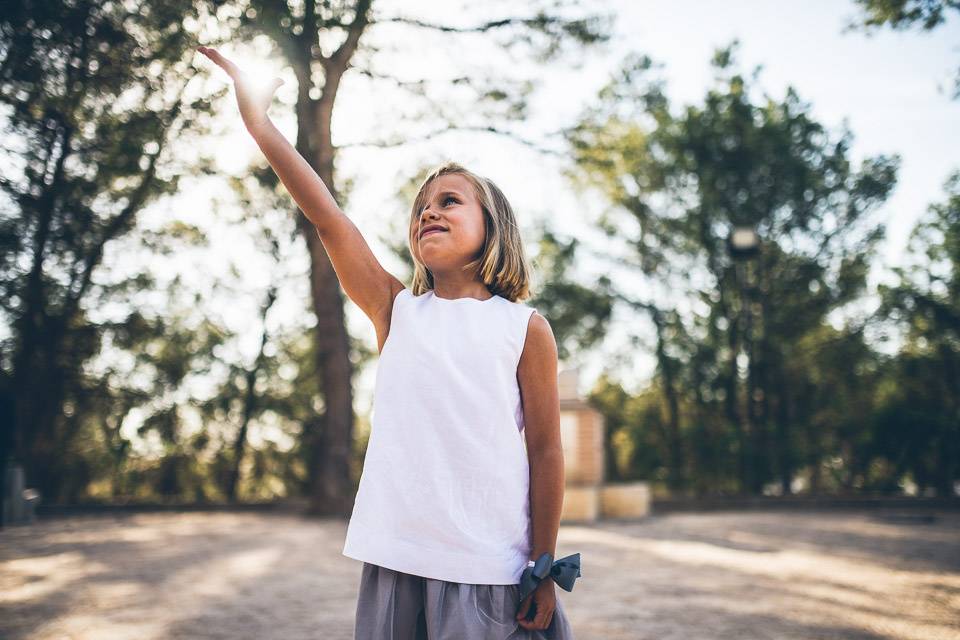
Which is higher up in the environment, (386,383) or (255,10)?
(255,10)

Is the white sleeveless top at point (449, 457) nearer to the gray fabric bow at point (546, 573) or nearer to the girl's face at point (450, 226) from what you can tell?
the gray fabric bow at point (546, 573)

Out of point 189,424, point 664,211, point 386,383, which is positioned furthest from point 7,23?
point 664,211

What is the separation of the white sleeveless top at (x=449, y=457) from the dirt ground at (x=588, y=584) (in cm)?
226

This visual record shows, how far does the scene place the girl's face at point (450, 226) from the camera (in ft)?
6.01

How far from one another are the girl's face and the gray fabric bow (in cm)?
77

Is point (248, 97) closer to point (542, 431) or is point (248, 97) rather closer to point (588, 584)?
point (542, 431)

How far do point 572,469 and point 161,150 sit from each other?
27.3ft

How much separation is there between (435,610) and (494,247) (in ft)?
2.95

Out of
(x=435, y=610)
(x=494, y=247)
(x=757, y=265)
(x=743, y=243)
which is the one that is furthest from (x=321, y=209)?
(x=757, y=265)

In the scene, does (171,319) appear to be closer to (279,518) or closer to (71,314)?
(71,314)

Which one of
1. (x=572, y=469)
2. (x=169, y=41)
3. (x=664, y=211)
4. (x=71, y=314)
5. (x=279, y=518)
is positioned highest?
(x=664, y=211)

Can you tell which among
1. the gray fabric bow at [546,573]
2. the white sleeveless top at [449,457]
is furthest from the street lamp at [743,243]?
the gray fabric bow at [546,573]

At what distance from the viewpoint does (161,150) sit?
10.6 meters

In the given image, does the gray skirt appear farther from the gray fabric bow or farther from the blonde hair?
the blonde hair
